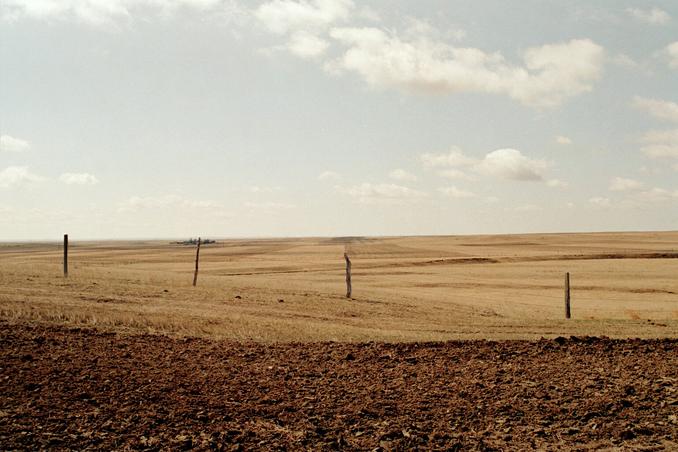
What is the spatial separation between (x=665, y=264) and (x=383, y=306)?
158 ft

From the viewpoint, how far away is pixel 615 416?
312 inches

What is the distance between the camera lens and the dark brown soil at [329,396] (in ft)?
23.5

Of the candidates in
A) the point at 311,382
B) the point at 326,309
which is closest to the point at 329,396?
the point at 311,382

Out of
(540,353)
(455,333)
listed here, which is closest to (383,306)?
(455,333)

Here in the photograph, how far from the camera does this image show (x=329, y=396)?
352 inches

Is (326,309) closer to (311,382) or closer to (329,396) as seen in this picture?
(311,382)

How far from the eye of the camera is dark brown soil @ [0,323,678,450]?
7.17m

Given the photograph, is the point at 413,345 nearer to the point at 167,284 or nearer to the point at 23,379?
the point at 23,379

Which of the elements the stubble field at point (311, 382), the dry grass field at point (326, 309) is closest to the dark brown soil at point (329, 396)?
the stubble field at point (311, 382)

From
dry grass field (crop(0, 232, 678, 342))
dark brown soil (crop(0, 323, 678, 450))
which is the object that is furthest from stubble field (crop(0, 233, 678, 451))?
dry grass field (crop(0, 232, 678, 342))

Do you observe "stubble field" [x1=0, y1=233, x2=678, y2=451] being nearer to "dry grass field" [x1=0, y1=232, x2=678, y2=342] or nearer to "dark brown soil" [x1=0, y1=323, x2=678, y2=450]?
"dark brown soil" [x1=0, y1=323, x2=678, y2=450]

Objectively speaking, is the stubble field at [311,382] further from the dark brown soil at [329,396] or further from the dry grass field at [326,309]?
the dry grass field at [326,309]

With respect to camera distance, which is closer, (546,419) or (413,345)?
(546,419)

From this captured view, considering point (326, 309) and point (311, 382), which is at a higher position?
point (311, 382)
